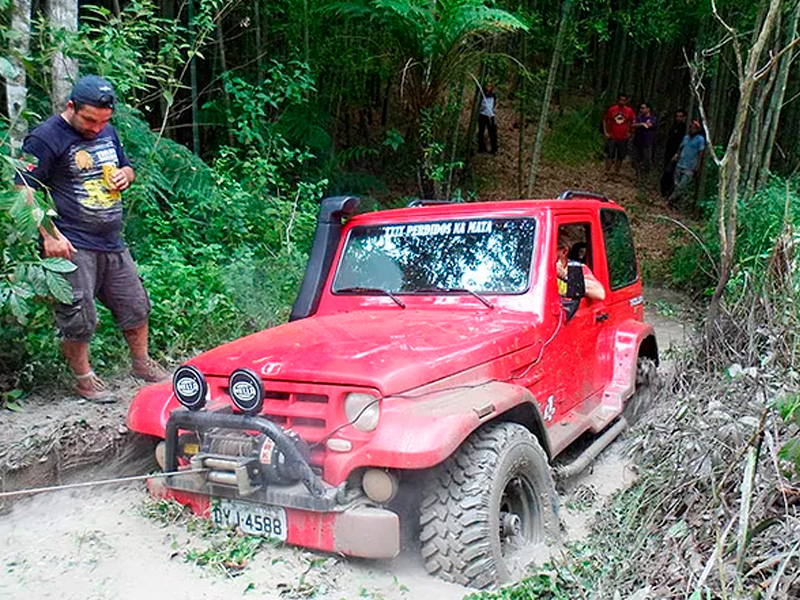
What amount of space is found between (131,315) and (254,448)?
1694 millimetres

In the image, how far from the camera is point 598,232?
4.42 m

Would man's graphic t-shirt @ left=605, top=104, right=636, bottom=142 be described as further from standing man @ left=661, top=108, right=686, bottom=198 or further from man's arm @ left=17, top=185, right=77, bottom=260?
man's arm @ left=17, top=185, right=77, bottom=260

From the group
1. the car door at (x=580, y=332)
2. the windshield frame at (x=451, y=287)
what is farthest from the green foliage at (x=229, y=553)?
the car door at (x=580, y=332)

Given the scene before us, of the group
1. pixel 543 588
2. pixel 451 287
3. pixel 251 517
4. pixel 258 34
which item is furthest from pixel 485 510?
pixel 258 34

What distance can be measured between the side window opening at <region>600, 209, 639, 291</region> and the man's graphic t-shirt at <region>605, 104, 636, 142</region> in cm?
1029

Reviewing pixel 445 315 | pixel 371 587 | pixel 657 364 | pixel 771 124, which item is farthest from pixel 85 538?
pixel 771 124

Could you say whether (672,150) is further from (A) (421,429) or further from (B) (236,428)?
(B) (236,428)

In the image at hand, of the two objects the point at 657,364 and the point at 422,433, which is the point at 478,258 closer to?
the point at 422,433

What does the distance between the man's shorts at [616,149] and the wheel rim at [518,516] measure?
43.2ft

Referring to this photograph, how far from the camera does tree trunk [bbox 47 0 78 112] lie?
4660 millimetres

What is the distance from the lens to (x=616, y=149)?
1493 cm

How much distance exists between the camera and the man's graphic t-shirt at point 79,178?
3.44 metres

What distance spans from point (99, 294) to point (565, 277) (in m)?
2.61

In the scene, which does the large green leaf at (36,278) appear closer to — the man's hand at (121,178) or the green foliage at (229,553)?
the man's hand at (121,178)
